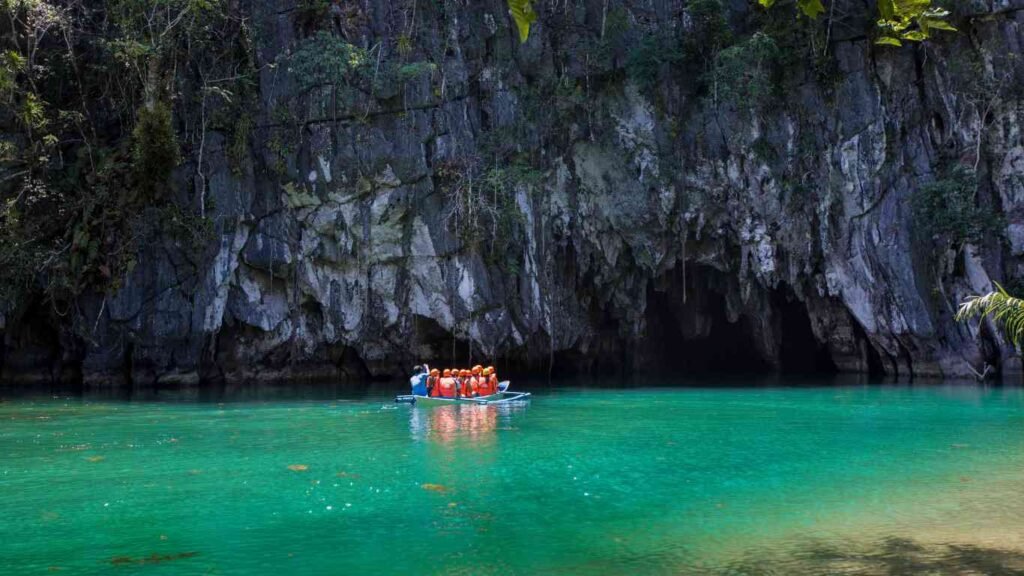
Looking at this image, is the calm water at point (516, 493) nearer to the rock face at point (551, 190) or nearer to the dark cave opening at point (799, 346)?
the rock face at point (551, 190)

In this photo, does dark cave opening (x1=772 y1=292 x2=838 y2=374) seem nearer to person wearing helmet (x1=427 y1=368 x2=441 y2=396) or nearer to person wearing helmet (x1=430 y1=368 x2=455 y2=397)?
person wearing helmet (x1=430 y1=368 x2=455 y2=397)

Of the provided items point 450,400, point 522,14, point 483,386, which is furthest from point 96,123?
point 522,14

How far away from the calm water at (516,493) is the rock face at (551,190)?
337 inches

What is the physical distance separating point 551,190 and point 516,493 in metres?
17.9

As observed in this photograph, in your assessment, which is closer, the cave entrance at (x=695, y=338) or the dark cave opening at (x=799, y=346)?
the cave entrance at (x=695, y=338)

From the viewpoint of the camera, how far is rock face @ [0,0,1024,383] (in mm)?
25078

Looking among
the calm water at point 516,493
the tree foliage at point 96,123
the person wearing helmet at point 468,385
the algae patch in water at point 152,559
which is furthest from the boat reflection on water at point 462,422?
the tree foliage at point 96,123

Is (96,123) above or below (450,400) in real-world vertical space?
above

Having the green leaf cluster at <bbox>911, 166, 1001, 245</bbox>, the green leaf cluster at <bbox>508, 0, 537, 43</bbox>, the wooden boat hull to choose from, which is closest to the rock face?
the green leaf cluster at <bbox>911, 166, 1001, 245</bbox>

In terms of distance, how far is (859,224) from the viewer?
25812 millimetres

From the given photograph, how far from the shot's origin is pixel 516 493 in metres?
9.58

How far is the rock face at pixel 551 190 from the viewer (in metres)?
25.1

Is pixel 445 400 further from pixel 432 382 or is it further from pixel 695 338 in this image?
pixel 695 338

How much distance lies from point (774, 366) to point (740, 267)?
234 inches
